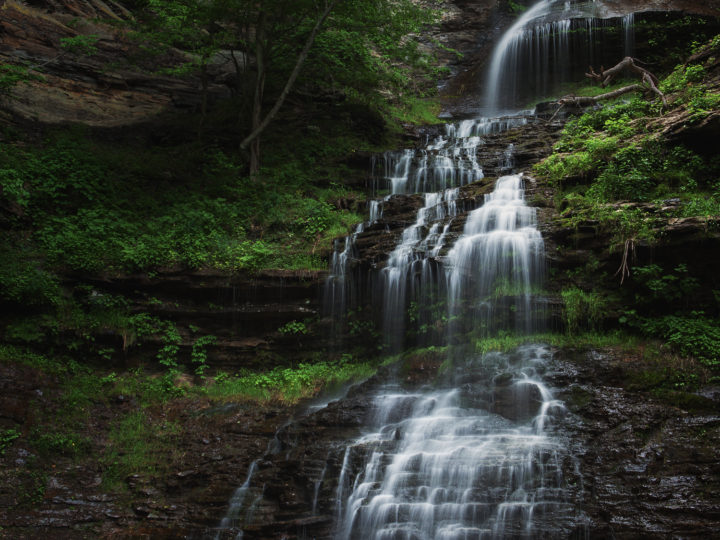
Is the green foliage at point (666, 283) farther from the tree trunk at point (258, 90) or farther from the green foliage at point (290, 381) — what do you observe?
the tree trunk at point (258, 90)

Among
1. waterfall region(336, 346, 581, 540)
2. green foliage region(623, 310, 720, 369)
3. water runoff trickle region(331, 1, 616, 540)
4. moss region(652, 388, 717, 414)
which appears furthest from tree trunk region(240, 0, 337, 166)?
moss region(652, 388, 717, 414)

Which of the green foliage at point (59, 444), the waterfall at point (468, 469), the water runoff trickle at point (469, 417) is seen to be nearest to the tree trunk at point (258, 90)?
the water runoff trickle at point (469, 417)

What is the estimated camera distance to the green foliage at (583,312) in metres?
8.49

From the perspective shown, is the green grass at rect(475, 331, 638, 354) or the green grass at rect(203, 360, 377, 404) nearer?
the green grass at rect(475, 331, 638, 354)

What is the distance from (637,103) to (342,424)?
10.7 metres

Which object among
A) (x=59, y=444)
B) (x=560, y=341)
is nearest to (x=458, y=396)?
(x=560, y=341)

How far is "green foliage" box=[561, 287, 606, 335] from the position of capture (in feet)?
27.9

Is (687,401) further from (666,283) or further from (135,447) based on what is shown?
(135,447)

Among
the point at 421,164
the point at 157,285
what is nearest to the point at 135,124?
the point at 157,285

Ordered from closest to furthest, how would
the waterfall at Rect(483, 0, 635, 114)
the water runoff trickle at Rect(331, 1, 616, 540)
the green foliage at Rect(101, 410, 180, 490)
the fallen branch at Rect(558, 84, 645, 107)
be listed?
the water runoff trickle at Rect(331, 1, 616, 540) < the green foliage at Rect(101, 410, 180, 490) < the fallen branch at Rect(558, 84, 645, 107) < the waterfall at Rect(483, 0, 635, 114)

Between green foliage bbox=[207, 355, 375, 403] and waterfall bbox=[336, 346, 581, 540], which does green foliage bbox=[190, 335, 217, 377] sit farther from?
waterfall bbox=[336, 346, 581, 540]

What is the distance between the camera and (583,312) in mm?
8586

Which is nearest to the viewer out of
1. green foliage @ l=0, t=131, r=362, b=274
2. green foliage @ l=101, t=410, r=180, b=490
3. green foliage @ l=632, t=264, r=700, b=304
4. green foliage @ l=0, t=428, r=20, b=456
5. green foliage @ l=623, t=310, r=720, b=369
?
green foliage @ l=623, t=310, r=720, b=369

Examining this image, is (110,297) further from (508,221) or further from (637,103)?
(637,103)
